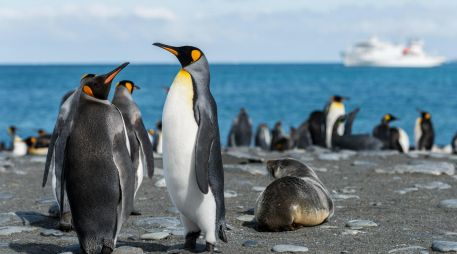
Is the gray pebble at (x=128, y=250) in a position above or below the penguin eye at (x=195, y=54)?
below

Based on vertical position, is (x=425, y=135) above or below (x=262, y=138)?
above

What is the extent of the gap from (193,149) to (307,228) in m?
1.40

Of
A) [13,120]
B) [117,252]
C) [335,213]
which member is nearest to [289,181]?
[335,213]

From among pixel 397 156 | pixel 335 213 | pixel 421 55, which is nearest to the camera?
pixel 335 213

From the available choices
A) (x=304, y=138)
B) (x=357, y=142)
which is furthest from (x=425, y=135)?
(x=357, y=142)

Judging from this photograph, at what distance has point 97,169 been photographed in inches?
173

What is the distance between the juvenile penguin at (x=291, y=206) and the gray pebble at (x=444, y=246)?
40.1 inches

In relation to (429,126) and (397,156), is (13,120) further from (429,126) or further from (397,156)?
(397,156)

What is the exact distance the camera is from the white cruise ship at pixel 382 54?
130 metres

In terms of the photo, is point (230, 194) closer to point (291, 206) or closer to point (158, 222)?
point (158, 222)

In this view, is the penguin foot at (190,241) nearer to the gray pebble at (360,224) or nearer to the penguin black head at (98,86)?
the penguin black head at (98,86)

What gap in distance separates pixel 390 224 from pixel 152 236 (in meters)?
1.86

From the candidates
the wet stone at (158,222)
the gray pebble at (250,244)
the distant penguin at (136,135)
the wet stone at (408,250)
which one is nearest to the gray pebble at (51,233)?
the wet stone at (158,222)

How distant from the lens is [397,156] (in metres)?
11.2
